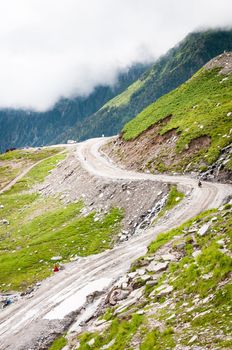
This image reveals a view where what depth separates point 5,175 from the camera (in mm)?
142250

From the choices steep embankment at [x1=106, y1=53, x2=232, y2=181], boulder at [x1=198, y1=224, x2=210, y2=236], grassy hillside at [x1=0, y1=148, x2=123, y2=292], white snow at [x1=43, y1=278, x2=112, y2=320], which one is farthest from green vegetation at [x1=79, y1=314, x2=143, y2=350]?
steep embankment at [x1=106, y1=53, x2=232, y2=181]

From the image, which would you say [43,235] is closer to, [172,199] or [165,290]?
[172,199]

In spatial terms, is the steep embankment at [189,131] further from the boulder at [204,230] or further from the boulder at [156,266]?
the boulder at [156,266]

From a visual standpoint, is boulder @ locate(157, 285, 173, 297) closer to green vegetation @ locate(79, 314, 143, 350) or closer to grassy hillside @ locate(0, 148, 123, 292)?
green vegetation @ locate(79, 314, 143, 350)

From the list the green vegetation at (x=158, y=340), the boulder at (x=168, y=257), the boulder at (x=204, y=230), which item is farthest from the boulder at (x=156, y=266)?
Answer: the green vegetation at (x=158, y=340)

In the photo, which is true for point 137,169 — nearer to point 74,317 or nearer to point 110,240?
point 110,240

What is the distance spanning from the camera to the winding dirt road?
38.4 meters

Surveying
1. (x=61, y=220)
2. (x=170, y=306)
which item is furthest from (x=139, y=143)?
(x=170, y=306)

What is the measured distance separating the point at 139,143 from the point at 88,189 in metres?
19.5

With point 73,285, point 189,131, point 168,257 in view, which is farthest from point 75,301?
point 189,131

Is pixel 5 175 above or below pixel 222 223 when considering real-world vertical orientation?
above

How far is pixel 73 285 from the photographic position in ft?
152

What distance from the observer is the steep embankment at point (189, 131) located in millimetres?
74750

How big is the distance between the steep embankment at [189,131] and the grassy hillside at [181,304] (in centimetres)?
3550
